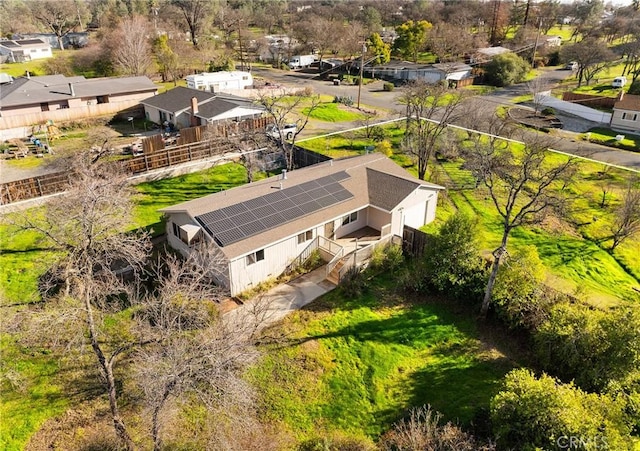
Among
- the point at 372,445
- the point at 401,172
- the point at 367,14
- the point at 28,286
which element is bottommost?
the point at 372,445

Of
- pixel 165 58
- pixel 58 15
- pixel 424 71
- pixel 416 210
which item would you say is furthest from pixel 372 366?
pixel 58 15

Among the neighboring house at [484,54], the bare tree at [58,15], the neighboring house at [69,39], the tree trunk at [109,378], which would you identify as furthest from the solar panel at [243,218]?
the bare tree at [58,15]

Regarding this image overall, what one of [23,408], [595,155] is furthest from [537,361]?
[595,155]

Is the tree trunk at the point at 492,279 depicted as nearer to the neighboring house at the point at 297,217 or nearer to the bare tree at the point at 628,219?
the neighboring house at the point at 297,217

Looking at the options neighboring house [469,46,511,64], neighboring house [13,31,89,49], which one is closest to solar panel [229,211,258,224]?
neighboring house [469,46,511,64]

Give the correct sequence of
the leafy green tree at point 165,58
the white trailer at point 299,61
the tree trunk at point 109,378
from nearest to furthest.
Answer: the tree trunk at point 109,378 < the leafy green tree at point 165,58 < the white trailer at point 299,61

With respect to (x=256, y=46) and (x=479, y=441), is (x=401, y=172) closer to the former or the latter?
(x=479, y=441)
